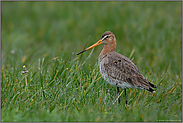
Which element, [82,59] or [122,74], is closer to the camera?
[122,74]

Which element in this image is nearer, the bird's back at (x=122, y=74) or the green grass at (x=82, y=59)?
the green grass at (x=82, y=59)

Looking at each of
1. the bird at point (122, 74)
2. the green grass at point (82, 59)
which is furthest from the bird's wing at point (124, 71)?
the green grass at point (82, 59)

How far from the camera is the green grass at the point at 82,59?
162 inches

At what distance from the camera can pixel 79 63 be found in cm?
559

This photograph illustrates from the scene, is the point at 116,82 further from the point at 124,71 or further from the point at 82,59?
the point at 82,59

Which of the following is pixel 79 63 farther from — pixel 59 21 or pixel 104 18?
pixel 59 21

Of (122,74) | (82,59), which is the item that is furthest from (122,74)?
(82,59)

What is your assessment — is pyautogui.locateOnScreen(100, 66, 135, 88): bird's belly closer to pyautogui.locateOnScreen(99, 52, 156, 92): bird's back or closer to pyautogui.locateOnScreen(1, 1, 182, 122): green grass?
pyautogui.locateOnScreen(99, 52, 156, 92): bird's back

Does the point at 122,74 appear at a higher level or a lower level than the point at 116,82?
higher

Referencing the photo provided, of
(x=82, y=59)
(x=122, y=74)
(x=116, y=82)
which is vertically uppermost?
(x=82, y=59)

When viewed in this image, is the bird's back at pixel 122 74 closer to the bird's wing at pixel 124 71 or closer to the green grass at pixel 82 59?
A: the bird's wing at pixel 124 71

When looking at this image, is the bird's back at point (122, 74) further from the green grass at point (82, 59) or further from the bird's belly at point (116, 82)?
the green grass at point (82, 59)

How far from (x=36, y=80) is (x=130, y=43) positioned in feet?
19.2

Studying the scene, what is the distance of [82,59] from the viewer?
584cm
